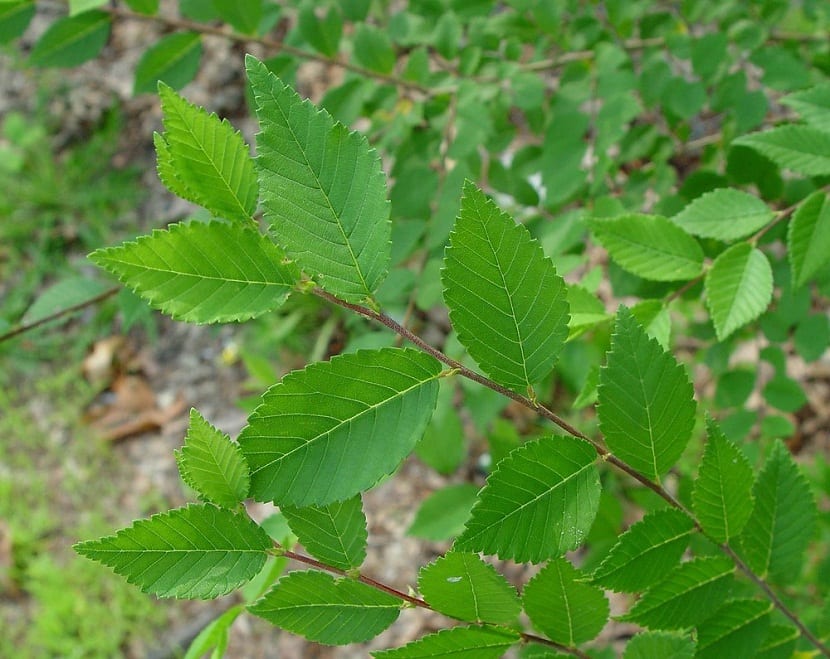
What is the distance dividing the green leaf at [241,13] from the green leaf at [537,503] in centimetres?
100

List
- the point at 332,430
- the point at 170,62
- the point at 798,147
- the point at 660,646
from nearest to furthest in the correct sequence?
1. the point at 332,430
2. the point at 660,646
3. the point at 798,147
4. the point at 170,62

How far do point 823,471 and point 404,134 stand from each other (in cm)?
119

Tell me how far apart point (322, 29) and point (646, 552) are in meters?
1.11

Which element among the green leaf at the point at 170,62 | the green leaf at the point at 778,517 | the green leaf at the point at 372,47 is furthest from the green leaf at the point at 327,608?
Answer: the green leaf at the point at 372,47

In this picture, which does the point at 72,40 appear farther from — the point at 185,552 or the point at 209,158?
the point at 185,552

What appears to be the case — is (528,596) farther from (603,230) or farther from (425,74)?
(425,74)

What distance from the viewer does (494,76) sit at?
1500 millimetres

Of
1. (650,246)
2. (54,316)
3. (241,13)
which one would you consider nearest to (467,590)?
(650,246)

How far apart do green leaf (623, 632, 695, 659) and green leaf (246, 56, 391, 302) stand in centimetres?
42

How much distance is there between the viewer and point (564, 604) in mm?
741

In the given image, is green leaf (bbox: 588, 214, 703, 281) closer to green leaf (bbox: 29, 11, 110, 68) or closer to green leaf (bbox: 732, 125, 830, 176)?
green leaf (bbox: 732, 125, 830, 176)

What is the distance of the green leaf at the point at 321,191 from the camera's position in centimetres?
58

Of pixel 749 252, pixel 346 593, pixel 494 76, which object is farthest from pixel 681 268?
pixel 494 76

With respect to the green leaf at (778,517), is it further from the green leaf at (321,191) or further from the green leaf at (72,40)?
the green leaf at (72,40)
